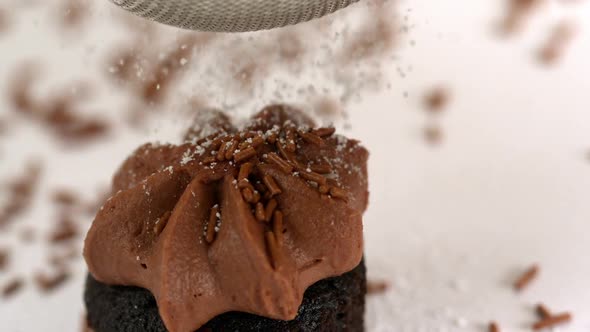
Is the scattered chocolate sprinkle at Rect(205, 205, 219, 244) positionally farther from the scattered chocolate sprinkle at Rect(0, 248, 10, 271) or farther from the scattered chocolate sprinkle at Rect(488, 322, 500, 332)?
the scattered chocolate sprinkle at Rect(0, 248, 10, 271)

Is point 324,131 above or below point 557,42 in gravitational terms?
below

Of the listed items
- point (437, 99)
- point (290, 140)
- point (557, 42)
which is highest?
point (557, 42)

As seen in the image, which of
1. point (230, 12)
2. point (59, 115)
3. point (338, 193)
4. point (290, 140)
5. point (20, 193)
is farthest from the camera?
point (59, 115)

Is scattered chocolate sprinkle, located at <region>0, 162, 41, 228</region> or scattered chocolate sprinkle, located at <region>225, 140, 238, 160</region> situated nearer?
scattered chocolate sprinkle, located at <region>225, 140, 238, 160</region>

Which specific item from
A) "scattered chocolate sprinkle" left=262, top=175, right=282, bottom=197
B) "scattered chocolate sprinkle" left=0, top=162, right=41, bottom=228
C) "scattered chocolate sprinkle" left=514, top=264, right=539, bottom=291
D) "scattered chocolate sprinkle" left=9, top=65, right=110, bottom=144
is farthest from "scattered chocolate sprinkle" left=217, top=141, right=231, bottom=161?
"scattered chocolate sprinkle" left=9, top=65, right=110, bottom=144

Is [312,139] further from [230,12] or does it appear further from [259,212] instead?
[230,12]

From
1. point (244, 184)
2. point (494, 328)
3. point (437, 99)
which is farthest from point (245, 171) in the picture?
point (437, 99)

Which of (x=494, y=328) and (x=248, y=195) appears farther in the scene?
(x=494, y=328)
